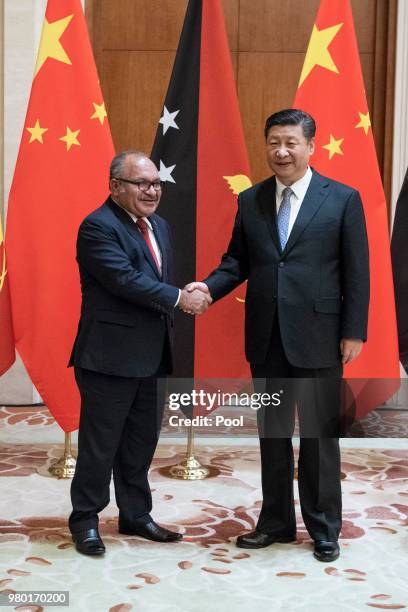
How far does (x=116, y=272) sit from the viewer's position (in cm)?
283

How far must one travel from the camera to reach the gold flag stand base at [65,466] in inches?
155

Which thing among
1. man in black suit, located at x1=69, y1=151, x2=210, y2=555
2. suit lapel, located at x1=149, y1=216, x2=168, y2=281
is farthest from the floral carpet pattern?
suit lapel, located at x1=149, y1=216, x2=168, y2=281

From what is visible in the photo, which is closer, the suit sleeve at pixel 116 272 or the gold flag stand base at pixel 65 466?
the suit sleeve at pixel 116 272

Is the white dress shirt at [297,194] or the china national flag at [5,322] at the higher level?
the white dress shirt at [297,194]

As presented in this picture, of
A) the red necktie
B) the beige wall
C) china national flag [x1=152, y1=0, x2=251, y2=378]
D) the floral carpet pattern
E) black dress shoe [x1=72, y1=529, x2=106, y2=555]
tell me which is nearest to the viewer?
the floral carpet pattern

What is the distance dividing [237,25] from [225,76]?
1818mm

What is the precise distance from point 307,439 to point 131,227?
1006 mm

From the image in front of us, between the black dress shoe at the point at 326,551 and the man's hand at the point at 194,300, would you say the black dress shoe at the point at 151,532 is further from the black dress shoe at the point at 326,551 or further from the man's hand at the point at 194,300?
the man's hand at the point at 194,300

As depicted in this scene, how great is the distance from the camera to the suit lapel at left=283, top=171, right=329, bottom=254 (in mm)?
2896

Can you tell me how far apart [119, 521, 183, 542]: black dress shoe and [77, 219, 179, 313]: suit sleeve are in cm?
87

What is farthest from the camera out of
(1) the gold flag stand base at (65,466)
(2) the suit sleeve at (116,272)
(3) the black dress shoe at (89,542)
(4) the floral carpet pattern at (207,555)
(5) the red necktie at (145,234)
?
(1) the gold flag stand base at (65,466)

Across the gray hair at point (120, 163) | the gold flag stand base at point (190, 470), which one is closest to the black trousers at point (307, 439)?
the gray hair at point (120, 163)

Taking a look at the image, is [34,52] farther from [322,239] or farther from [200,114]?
[322,239]

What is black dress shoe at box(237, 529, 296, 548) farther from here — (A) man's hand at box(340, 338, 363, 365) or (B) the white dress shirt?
(B) the white dress shirt
